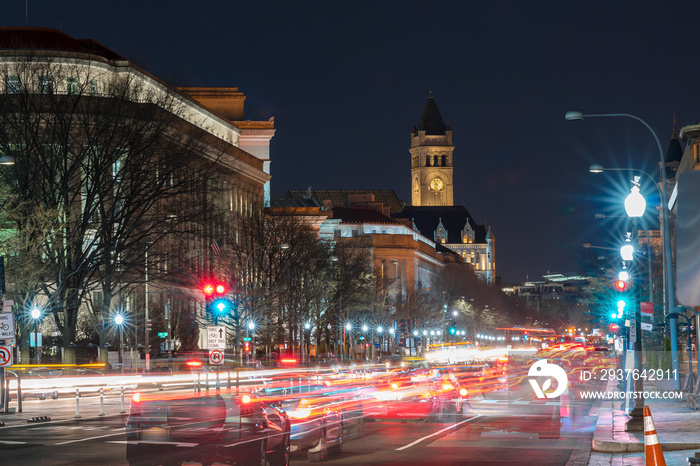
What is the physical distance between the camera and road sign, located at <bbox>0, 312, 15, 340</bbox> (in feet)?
97.2

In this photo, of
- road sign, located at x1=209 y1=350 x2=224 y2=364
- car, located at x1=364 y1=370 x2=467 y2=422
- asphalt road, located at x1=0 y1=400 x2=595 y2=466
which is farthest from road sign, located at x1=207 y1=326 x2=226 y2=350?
asphalt road, located at x1=0 y1=400 x2=595 y2=466

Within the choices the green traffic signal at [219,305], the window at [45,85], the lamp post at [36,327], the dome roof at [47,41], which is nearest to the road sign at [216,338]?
the green traffic signal at [219,305]

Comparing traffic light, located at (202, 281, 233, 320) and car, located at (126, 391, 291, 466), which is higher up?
traffic light, located at (202, 281, 233, 320)

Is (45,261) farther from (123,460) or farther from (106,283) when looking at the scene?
(123,460)

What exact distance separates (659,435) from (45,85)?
4487 centimetres

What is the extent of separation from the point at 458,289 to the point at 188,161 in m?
138

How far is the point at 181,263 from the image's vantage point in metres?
77.2

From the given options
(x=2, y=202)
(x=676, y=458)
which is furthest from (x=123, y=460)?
(x=2, y=202)

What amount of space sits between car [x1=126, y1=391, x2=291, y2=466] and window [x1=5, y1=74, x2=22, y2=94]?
42.8 m

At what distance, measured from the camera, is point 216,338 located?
38000 mm

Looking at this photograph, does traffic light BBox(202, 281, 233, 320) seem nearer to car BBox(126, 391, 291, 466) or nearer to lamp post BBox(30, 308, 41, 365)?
lamp post BBox(30, 308, 41, 365)

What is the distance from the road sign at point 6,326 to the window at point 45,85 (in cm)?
2761

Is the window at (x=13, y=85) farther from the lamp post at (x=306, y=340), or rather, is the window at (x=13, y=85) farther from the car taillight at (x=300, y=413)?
the car taillight at (x=300, y=413)

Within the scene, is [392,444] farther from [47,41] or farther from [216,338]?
[47,41]
